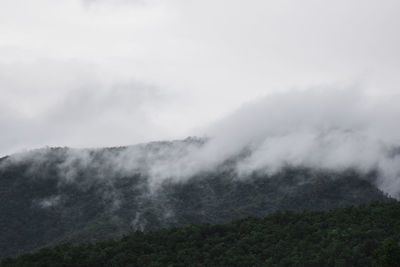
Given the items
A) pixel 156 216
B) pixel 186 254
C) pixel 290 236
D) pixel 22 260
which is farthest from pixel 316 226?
pixel 156 216

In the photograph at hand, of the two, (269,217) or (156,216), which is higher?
(156,216)

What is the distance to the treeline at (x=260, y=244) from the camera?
94.0m

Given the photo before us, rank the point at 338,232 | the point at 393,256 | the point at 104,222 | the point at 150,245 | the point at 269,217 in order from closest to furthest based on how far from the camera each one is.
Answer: the point at 393,256
the point at 338,232
the point at 150,245
the point at 269,217
the point at 104,222

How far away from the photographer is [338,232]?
102 m

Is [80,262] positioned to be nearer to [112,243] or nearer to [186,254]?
[112,243]

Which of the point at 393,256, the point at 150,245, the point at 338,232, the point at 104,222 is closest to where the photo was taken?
the point at 393,256

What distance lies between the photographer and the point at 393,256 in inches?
2594

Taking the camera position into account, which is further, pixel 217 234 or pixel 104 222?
pixel 104 222

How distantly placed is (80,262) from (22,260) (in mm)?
11534

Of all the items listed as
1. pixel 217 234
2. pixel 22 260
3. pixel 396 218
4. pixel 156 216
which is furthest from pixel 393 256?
pixel 156 216

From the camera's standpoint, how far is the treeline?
94.0m

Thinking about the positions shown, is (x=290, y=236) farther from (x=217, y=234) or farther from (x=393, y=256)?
(x=393, y=256)

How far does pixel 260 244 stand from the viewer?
104688 mm

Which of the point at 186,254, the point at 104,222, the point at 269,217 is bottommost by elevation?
the point at 186,254
